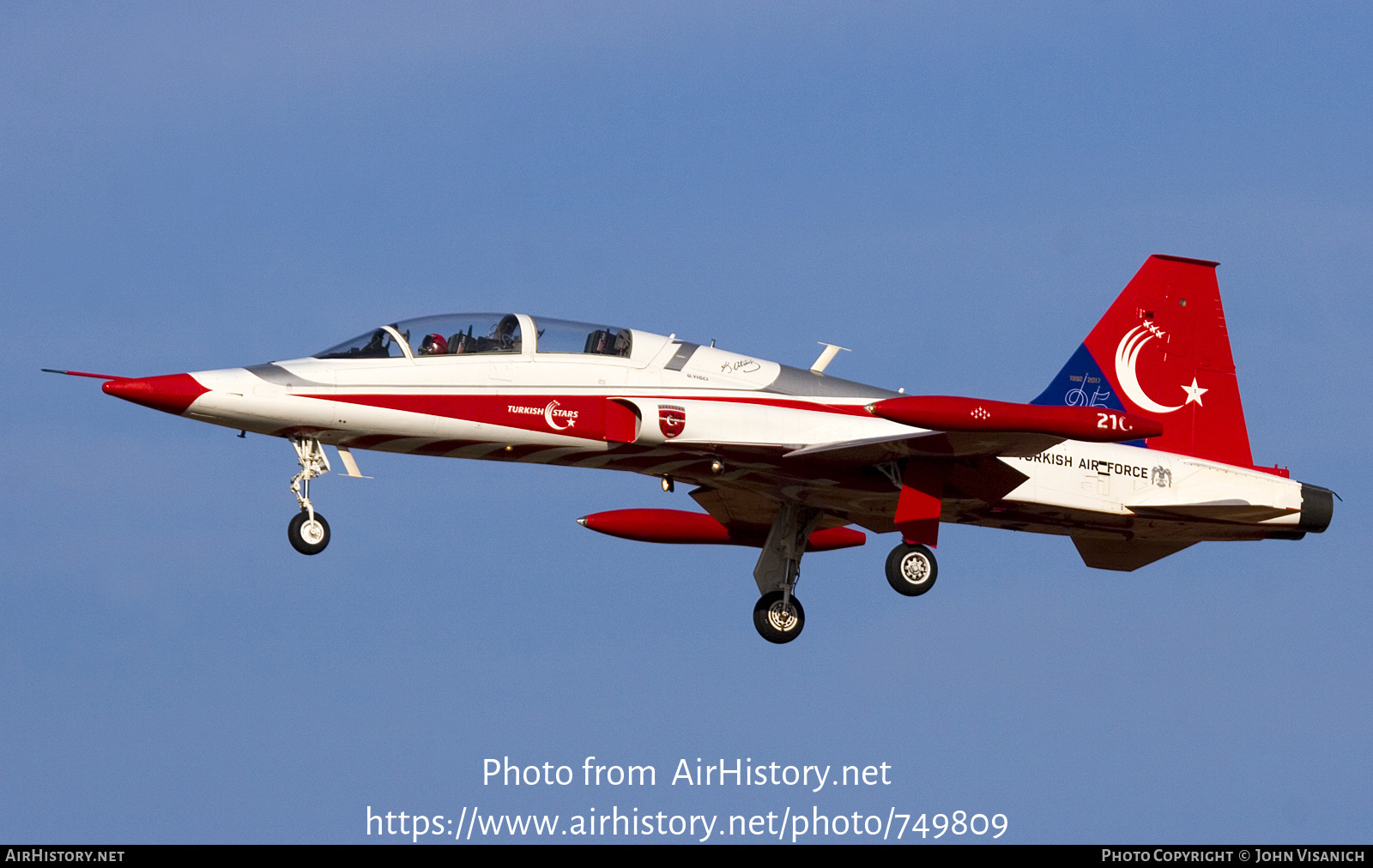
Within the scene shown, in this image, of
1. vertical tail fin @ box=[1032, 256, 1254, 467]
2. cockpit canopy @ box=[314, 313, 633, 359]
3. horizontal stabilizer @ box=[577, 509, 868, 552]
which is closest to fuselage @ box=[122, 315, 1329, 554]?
cockpit canopy @ box=[314, 313, 633, 359]

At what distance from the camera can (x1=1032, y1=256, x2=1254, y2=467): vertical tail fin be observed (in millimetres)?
27828

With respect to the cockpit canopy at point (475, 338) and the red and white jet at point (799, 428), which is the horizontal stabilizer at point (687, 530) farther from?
the cockpit canopy at point (475, 338)

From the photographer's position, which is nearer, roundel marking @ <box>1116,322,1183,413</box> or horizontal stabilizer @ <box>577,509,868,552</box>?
roundel marking @ <box>1116,322,1183,413</box>

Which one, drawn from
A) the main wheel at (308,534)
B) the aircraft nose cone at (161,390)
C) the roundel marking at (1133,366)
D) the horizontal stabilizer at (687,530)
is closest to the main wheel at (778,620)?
the horizontal stabilizer at (687,530)

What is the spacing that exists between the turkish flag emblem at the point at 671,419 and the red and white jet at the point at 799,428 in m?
0.02

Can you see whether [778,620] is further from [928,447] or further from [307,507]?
[307,507]

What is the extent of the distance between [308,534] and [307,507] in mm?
428

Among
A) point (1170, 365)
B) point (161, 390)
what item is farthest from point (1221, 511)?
point (161, 390)

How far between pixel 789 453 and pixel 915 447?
1.67m

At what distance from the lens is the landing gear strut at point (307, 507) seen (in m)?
23.4

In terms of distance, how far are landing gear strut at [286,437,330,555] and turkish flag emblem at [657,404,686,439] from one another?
171 inches

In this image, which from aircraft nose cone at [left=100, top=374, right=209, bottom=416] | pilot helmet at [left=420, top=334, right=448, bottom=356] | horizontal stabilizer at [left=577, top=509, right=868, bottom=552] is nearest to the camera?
aircraft nose cone at [left=100, top=374, right=209, bottom=416]

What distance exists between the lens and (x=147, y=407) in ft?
76.0

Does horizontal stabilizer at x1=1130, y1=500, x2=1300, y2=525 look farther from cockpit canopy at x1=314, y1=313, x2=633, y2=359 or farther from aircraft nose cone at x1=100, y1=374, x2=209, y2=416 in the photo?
aircraft nose cone at x1=100, y1=374, x2=209, y2=416
